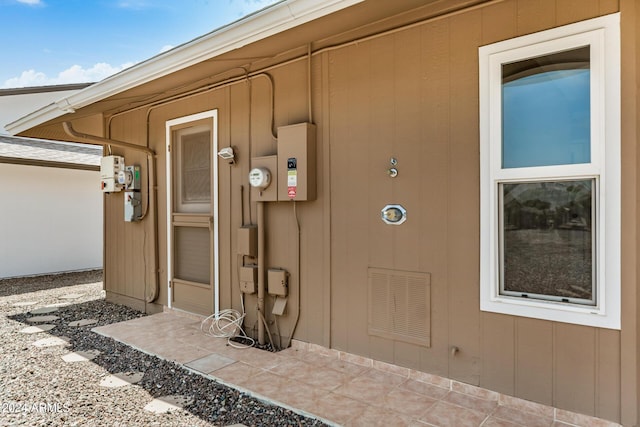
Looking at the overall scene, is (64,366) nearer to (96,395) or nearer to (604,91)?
(96,395)

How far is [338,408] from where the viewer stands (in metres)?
2.40

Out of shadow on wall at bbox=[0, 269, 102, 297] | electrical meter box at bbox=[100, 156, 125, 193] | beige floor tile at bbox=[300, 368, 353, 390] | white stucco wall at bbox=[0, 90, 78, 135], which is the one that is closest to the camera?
beige floor tile at bbox=[300, 368, 353, 390]

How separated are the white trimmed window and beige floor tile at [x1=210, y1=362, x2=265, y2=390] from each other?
163 cm

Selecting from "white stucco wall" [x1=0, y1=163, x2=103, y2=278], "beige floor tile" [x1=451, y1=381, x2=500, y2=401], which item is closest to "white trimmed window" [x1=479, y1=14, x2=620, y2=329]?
"beige floor tile" [x1=451, y1=381, x2=500, y2=401]

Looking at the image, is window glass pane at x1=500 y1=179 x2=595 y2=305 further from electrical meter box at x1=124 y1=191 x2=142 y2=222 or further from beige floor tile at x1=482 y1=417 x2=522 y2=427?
electrical meter box at x1=124 y1=191 x2=142 y2=222

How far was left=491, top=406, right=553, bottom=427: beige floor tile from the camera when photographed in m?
2.21

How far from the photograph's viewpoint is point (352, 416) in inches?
90.7

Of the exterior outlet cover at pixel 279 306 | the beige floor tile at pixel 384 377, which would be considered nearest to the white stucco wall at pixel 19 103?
the exterior outlet cover at pixel 279 306

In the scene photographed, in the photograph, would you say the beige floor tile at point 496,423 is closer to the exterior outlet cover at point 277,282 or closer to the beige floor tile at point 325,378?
the beige floor tile at point 325,378

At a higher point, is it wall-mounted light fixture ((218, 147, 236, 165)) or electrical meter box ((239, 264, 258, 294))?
wall-mounted light fixture ((218, 147, 236, 165))

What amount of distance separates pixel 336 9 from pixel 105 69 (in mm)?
20099

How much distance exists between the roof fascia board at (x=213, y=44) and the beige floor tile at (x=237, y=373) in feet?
7.58

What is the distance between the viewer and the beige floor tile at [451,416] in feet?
7.25

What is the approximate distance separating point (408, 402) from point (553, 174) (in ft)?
5.16
